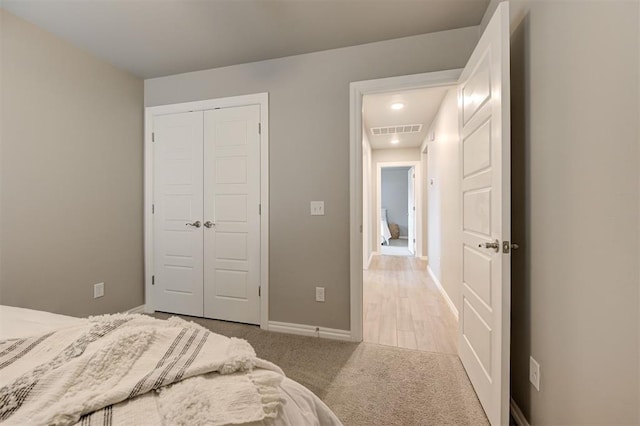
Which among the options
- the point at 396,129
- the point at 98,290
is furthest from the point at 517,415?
the point at 396,129

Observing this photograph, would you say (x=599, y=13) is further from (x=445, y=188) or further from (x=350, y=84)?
(x=445, y=188)

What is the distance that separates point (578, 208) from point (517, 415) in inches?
45.4

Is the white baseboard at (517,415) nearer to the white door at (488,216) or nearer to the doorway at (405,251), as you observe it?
the white door at (488,216)

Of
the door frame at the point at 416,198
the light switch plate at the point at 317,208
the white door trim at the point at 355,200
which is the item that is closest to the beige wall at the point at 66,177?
the light switch plate at the point at 317,208

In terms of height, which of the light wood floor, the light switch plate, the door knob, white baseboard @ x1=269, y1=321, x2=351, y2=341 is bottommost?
the light wood floor

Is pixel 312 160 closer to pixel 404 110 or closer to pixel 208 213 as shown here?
pixel 208 213

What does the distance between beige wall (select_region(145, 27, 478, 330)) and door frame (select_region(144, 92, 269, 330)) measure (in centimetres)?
5

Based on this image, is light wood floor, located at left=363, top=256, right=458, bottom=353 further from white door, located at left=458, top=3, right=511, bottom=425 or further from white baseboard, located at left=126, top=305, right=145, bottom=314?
white baseboard, located at left=126, top=305, right=145, bottom=314

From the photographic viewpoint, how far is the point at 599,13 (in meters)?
0.86

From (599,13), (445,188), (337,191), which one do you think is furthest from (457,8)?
(445,188)

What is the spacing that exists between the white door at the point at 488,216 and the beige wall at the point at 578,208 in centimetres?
14

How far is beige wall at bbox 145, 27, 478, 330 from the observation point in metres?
2.29

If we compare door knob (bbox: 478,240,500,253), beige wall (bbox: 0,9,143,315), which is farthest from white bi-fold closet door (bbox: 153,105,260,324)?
door knob (bbox: 478,240,500,253)

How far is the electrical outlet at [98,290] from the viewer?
245cm
